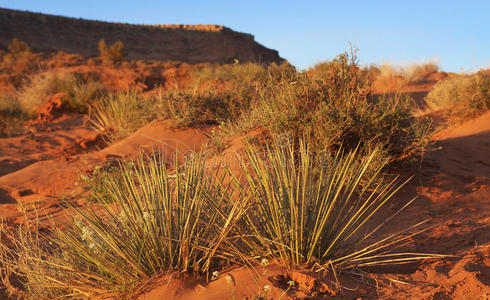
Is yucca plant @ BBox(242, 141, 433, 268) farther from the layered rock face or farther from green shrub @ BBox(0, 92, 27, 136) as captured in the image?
the layered rock face

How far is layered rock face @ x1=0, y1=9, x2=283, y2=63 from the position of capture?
3959 cm

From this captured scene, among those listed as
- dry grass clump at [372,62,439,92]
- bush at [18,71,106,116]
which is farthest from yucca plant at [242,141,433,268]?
dry grass clump at [372,62,439,92]

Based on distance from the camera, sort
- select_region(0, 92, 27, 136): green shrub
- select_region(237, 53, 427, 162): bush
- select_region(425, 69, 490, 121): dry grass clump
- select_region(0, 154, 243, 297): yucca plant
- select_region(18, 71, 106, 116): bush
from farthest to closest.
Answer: select_region(18, 71, 106, 116): bush < select_region(0, 92, 27, 136): green shrub < select_region(425, 69, 490, 121): dry grass clump < select_region(237, 53, 427, 162): bush < select_region(0, 154, 243, 297): yucca plant

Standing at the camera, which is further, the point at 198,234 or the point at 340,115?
the point at 340,115

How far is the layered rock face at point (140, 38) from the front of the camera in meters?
39.6

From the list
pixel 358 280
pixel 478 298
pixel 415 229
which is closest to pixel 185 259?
pixel 358 280

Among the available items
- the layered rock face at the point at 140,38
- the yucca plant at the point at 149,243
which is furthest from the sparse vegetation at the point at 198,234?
the layered rock face at the point at 140,38

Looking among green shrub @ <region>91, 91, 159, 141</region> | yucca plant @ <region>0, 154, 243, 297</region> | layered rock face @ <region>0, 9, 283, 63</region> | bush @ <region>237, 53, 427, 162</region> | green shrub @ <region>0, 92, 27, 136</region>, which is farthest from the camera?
layered rock face @ <region>0, 9, 283, 63</region>

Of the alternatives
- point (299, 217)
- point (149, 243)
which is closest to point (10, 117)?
point (149, 243)

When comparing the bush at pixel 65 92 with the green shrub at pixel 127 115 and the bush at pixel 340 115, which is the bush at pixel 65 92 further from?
the bush at pixel 340 115

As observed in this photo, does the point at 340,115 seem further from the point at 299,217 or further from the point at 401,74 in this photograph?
the point at 401,74

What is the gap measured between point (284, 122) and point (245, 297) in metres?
3.01

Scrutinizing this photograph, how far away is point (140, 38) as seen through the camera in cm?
4650

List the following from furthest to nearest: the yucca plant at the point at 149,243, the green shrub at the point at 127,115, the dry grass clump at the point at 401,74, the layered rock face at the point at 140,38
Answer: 1. the layered rock face at the point at 140,38
2. the dry grass clump at the point at 401,74
3. the green shrub at the point at 127,115
4. the yucca plant at the point at 149,243
